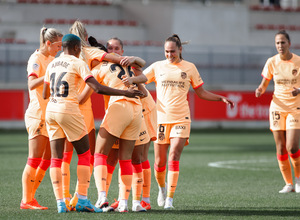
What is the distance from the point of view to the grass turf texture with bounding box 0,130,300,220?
668cm

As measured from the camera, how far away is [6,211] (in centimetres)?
680

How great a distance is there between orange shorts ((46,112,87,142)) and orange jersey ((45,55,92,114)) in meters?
0.05

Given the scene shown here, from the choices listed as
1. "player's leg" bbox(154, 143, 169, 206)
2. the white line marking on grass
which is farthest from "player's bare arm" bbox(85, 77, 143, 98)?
the white line marking on grass

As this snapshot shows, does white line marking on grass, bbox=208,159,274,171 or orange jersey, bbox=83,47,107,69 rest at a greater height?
orange jersey, bbox=83,47,107,69

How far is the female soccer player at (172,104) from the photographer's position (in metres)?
7.44

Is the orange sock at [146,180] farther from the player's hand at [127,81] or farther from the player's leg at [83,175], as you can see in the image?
the player's hand at [127,81]

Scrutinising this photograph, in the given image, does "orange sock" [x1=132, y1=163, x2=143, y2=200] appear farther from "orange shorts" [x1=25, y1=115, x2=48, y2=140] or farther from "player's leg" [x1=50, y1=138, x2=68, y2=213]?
"orange shorts" [x1=25, y1=115, x2=48, y2=140]

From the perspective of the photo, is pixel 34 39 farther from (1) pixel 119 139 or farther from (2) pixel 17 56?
(1) pixel 119 139

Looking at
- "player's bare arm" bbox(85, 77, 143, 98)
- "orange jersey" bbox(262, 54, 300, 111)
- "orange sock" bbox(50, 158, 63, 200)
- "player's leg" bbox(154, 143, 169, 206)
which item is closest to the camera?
"player's bare arm" bbox(85, 77, 143, 98)

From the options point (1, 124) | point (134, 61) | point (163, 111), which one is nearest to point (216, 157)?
point (163, 111)

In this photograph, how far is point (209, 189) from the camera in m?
9.16

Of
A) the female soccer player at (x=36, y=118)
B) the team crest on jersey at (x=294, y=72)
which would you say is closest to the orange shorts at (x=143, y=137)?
the female soccer player at (x=36, y=118)

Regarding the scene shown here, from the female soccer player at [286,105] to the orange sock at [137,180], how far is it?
2.84m

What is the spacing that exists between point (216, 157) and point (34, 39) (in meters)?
16.6
